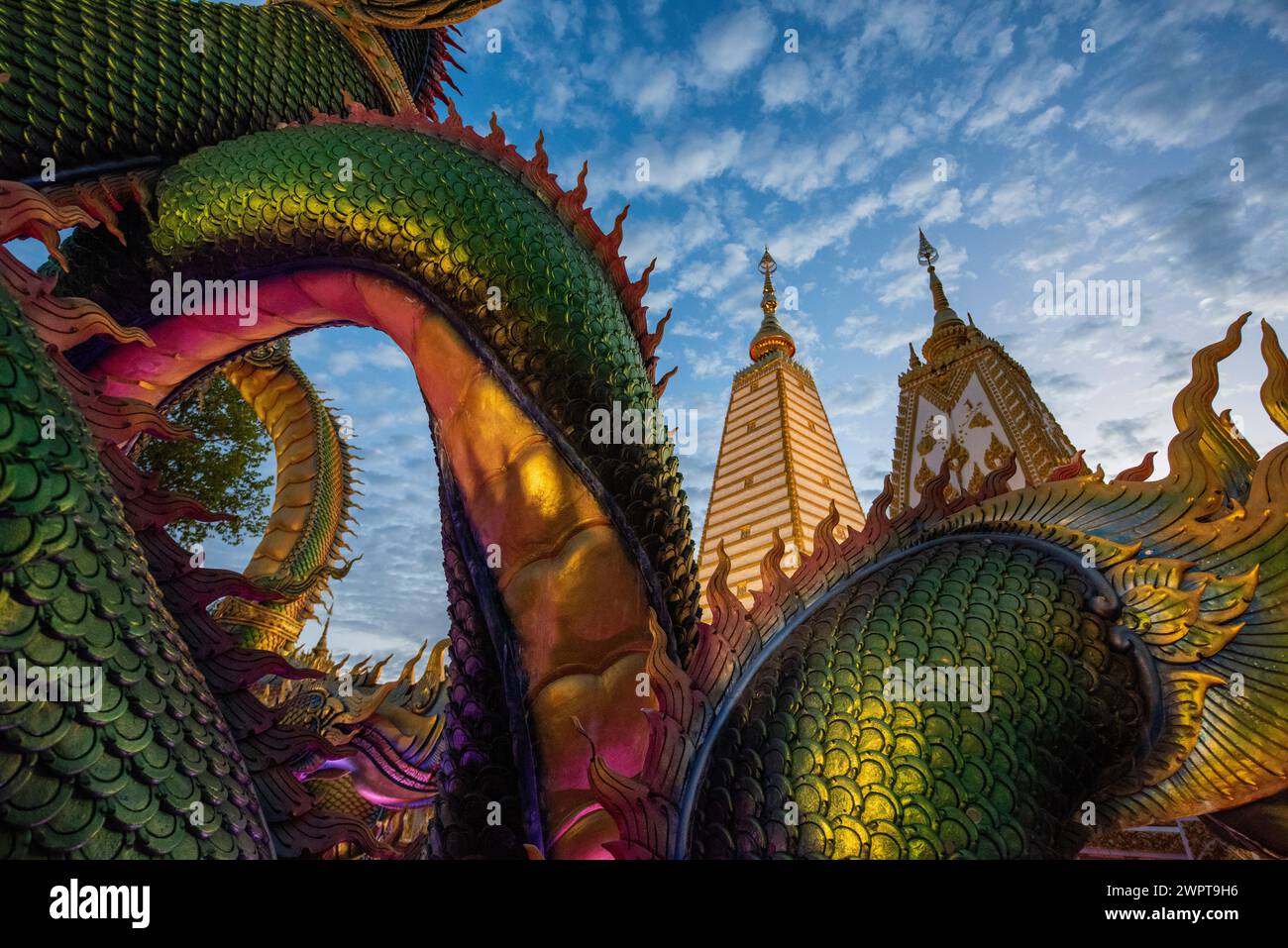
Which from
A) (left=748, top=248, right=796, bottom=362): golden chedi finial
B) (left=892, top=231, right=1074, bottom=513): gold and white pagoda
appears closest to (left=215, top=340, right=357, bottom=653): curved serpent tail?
(left=892, top=231, right=1074, bottom=513): gold and white pagoda

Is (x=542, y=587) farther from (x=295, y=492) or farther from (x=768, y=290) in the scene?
(x=768, y=290)

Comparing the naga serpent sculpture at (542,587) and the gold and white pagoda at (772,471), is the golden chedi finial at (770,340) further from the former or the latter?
the naga serpent sculpture at (542,587)

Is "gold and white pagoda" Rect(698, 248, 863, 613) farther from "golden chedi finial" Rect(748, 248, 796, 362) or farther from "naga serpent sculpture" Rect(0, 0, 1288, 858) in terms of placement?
"naga serpent sculpture" Rect(0, 0, 1288, 858)

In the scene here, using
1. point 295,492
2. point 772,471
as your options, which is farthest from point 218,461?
point 772,471

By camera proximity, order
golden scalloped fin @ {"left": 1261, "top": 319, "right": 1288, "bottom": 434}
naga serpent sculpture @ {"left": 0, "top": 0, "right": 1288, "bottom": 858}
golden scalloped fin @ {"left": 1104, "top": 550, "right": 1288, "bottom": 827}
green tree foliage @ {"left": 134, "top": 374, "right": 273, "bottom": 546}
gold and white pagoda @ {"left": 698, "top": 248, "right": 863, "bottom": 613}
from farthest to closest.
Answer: gold and white pagoda @ {"left": 698, "top": 248, "right": 863, "bottom": 613} → green tree foliage @ {"left": 134, "top": 374, "right": 273, "bottom": 546} → golden scalloped fin @ {"left": 1261, "top": 319, "right": 1288, "bottom": 434} → golden scalloped fin @ {"left": 1104, "top": 550, "right": 1288, "bottom": 827} → naga serpent sculpture @ {"left": 0, "top": 0, "right": 1288, "bottom": 858}

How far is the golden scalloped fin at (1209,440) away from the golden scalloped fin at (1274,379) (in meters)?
0.08

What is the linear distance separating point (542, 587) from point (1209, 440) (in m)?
1.79

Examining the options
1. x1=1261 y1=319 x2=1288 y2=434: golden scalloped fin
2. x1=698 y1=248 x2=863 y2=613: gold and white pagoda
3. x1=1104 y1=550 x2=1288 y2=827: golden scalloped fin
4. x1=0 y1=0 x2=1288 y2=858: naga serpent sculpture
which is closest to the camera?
x1=0 y1=0 x2=1288 y2=858: naga serpent sculpture

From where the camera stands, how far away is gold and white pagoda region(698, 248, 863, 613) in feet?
50.9

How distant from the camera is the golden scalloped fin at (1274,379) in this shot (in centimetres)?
153

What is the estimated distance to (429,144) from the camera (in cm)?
239

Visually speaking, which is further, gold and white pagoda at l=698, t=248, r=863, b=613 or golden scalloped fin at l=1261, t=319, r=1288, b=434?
gold and white pagoda at l=698, t=248, r=863, b=613

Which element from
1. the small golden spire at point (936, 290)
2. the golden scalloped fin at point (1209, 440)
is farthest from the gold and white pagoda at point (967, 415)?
the golden scalloped fin at point (1209, 440)
